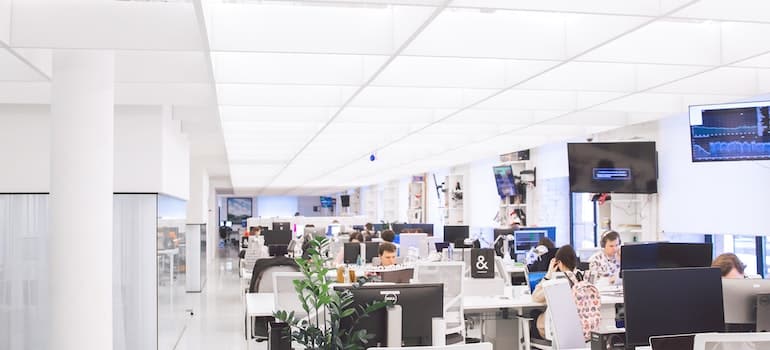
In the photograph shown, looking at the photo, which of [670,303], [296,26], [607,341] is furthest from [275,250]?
[670,303]

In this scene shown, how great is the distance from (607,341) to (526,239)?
746 centimetres

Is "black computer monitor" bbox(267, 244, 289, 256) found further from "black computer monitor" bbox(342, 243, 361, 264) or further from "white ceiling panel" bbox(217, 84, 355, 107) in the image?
"white ceiling panel" bbox(217, 84, 355, 107)

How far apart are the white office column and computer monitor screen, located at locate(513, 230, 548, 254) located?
27.1ft

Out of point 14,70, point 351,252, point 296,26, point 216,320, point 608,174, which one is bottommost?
point 216,320

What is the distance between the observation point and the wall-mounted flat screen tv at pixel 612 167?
11.0 m

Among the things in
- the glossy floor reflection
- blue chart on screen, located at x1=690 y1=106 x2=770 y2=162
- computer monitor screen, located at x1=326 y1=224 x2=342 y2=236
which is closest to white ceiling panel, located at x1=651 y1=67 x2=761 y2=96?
blue chart on screen, located at x1=690 y1=106 x2=770 y2=162

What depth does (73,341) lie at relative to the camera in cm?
569

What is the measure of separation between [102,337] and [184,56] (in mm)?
2198

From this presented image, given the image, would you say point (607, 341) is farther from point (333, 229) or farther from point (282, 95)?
point (333, 229)

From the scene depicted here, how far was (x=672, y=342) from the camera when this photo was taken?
414 cm

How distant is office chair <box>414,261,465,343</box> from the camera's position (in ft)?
22.5

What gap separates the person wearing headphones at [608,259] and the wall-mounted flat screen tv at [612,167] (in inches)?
65.9

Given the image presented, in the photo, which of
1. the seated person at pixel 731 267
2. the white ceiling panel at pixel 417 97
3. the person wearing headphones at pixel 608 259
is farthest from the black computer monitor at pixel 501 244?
the seated person at pixel 731 267

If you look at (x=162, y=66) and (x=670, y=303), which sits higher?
(x=162, y=66)
